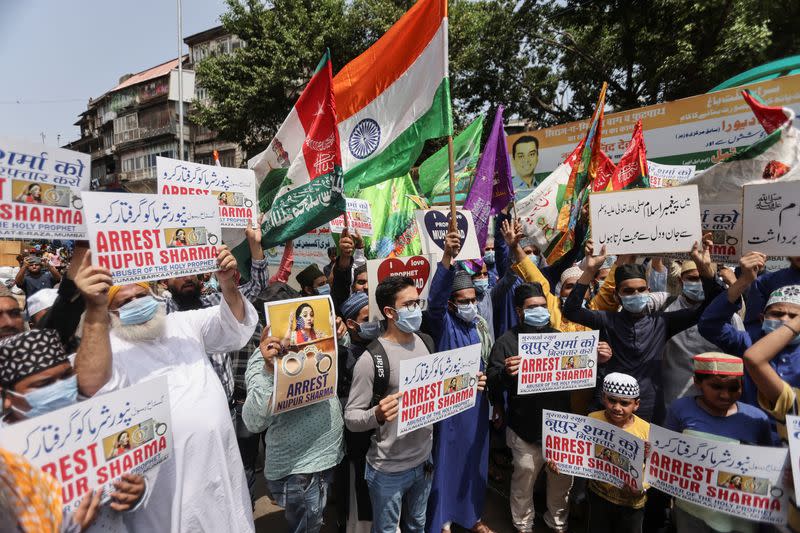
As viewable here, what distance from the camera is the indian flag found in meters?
4.10

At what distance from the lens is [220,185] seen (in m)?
3.82

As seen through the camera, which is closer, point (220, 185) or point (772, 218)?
point (772, 218)

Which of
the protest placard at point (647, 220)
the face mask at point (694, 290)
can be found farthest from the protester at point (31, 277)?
the face mask at point (694, 290)

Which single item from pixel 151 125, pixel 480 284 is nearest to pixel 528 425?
pixel 480 284

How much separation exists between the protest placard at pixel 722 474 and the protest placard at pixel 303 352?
68.7 inches

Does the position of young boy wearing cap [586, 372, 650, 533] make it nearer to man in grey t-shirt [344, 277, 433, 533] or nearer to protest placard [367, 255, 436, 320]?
man in grey t-shirt [344, 277, 433, 533]

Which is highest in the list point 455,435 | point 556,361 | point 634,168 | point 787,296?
point 634,168

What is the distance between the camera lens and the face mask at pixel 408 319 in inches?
Answer: 116

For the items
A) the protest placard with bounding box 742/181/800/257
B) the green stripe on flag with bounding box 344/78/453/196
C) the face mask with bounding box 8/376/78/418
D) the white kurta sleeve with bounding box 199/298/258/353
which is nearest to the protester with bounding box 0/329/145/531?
the face mask with bounding box 8/376/78/418

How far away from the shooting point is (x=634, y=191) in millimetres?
3537

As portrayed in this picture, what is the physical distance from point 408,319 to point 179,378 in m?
1.28

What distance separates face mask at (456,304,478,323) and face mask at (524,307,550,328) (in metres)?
0.38

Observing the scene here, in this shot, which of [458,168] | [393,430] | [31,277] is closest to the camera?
[393,430]

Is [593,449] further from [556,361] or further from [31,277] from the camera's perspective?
[31,277]
